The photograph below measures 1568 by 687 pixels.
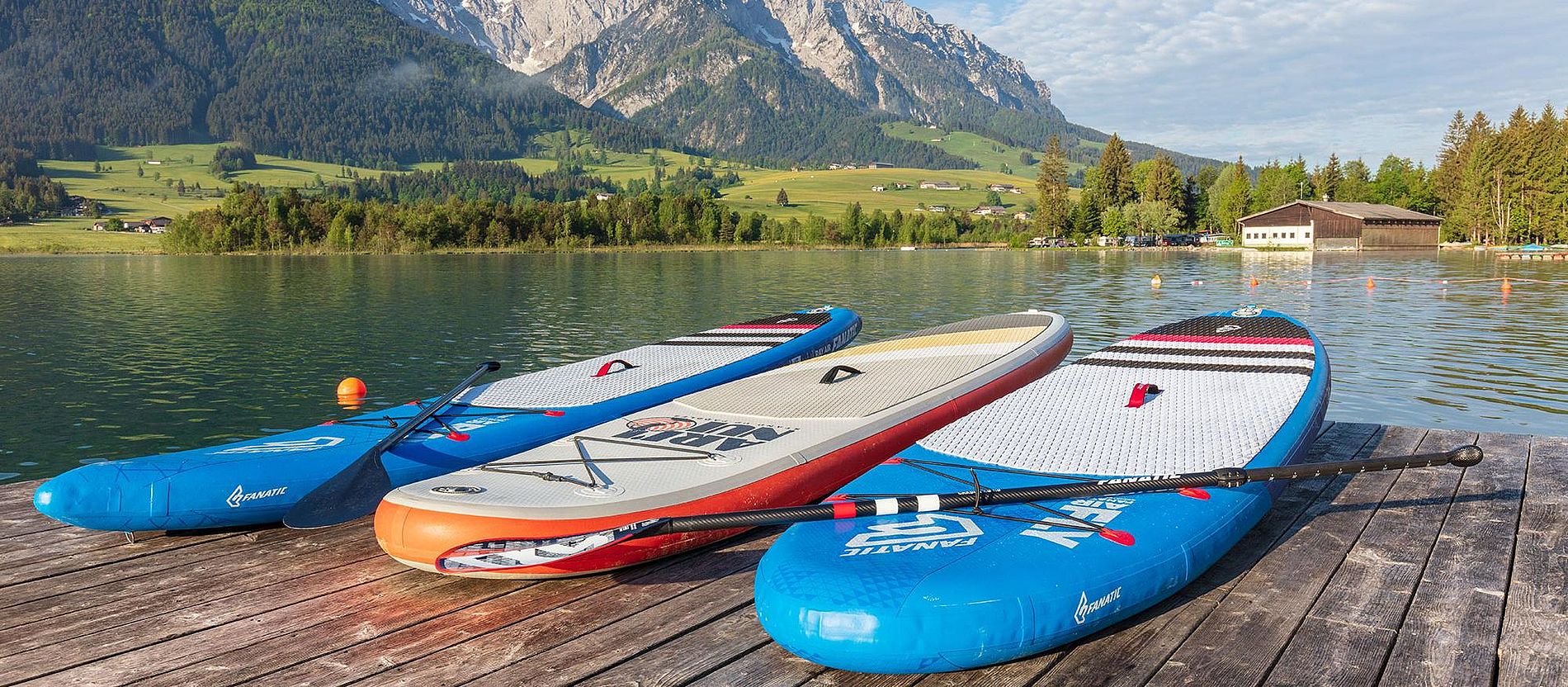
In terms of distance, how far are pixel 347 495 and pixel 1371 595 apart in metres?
5.58

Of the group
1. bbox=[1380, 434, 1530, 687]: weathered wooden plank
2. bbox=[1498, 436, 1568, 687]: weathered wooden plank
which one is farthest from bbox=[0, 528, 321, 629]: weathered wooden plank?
bbox=[1498, 436, 1568, 687]: weathered wooden plank

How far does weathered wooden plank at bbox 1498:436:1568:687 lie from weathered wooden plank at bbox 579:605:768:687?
10.1 feet

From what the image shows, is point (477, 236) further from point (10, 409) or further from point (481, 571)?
point (481, 571)

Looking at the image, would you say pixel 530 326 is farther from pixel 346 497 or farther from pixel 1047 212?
pixel 1047 212

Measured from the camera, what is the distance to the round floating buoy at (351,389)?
16.1 meters

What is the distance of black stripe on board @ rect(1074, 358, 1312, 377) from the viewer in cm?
766

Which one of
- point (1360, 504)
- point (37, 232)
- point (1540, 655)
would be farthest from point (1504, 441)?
point (37, 232)

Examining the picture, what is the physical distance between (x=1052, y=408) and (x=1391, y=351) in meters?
18.6

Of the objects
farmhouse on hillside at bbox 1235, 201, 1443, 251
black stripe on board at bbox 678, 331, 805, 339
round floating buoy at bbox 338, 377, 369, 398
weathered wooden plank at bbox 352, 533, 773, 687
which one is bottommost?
round floating buoy at bbox 338, 377, 369, 398

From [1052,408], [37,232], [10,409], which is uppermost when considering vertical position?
[37,232]

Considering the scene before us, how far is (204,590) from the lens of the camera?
4.84 m

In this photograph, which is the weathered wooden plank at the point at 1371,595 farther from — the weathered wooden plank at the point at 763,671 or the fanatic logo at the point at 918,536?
the weathered wooden plank at the point at 763,671

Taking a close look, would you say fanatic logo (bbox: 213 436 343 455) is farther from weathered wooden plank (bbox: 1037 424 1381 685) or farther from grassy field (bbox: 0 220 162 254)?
grassy field (bbox: 0 220 162 254)

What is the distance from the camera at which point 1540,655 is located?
13.0ft
